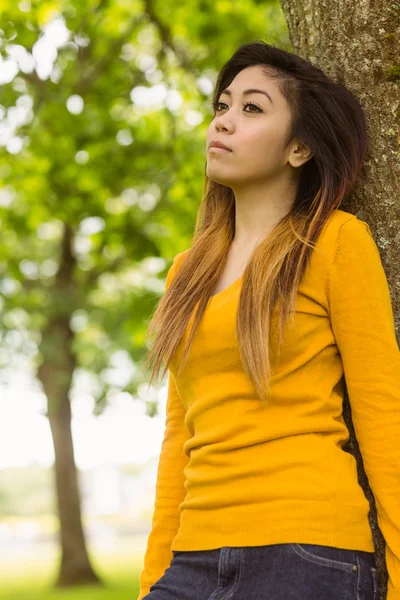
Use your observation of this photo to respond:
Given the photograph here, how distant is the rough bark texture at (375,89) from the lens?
2.60 meters

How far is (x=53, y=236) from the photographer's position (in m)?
18.9

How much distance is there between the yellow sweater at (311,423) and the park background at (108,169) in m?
0.36

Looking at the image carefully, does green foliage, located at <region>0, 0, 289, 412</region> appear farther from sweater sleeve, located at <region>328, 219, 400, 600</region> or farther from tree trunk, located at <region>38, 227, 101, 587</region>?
sweater sleeve, located at <region>328, 219, 400, 600</region>

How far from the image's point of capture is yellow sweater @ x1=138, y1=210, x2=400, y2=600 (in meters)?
2.17

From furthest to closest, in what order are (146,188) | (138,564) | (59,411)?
1. (138,564)
2. (59,411)
3. (146,188)

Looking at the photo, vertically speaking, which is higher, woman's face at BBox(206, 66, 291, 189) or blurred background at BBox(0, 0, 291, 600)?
blurred background at BBox(0, 0, 291, 600)

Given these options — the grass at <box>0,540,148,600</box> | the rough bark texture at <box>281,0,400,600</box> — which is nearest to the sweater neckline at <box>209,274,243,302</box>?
the rough bark texture at <box>281,0,400,600</box>

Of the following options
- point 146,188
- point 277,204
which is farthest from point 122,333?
point 277,204

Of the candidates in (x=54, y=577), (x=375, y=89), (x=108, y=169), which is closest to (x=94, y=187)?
(x=108, y=169)

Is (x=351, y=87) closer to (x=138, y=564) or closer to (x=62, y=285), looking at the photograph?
(x=62, y=285)

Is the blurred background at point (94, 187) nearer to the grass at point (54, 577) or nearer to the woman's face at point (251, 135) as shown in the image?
the grass at point (54, 577)

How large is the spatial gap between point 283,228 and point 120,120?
26.2ft

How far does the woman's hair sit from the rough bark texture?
59mm

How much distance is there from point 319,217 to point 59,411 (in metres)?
→ 14.4
